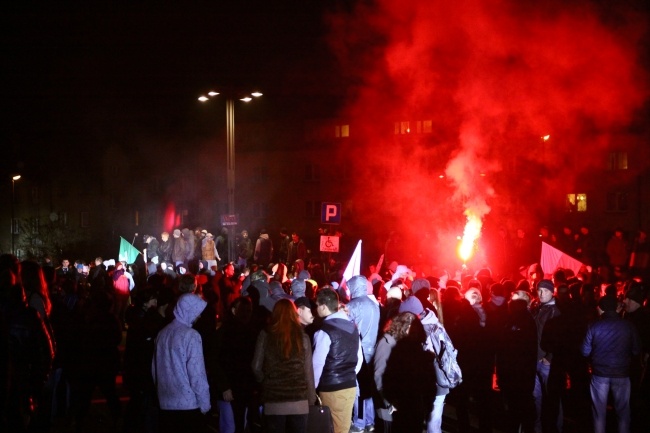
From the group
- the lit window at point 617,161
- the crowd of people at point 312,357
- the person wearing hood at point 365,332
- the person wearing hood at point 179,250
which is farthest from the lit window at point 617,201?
the person wearing hood at point 365,332

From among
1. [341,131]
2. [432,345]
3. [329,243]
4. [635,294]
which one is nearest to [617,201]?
[341,131]

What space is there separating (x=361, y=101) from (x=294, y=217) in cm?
866

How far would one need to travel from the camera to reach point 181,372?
22.3 feet

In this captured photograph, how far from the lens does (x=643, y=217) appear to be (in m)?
41.3

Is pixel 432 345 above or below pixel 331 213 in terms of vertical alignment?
below

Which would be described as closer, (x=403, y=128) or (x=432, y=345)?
(x=432, y=345)

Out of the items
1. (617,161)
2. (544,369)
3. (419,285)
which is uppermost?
(617,161)

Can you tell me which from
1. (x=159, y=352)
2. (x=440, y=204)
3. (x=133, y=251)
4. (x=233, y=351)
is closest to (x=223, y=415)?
(x=233, y=351)

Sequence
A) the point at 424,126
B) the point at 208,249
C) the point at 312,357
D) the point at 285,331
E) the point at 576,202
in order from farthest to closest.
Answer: the point at 424,126, the point at 576,202, the point at 208,249, the point at 312,357, the point at 285,331

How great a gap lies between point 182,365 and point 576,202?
39869 millimetres

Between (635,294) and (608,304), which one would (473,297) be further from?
(635,294)

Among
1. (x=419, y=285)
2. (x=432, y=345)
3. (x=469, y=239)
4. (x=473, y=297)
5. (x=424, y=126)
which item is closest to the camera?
(x=432, y=345)

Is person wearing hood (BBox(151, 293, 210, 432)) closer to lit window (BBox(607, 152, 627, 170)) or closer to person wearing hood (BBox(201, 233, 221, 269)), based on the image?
person wearing hood (BBox(201, 233, 221, 269))

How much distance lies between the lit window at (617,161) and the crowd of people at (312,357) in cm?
3372
